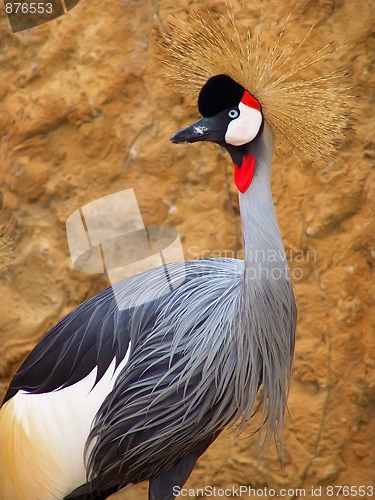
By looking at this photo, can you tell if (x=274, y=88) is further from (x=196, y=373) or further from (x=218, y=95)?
(x=196, y=373)

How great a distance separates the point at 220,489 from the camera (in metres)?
2.11

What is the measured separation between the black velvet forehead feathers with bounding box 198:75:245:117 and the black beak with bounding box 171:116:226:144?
21 mm

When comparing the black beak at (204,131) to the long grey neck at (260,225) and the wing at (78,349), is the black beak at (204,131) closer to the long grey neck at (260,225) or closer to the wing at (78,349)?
the long grey neck at (260,225)

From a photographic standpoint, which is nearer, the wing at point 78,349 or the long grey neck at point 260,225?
the long grey neck at point 260,225

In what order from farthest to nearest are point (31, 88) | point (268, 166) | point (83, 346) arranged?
point (31, 88) < point (83, 346) < point (268, 166)

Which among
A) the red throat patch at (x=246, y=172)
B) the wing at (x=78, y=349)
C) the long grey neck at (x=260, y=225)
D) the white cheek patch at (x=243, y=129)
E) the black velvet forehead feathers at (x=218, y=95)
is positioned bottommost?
→ the wing at (x=78, y=349)

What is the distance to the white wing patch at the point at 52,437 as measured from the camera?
4.52ft

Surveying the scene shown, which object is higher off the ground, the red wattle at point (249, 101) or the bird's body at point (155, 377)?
the red wattle at point (249, 101)

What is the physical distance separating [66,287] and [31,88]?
58 centimetres

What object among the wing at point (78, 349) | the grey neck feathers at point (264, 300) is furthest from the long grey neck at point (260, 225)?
the wing at point (78, 349)

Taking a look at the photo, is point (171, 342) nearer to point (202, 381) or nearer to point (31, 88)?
point (202, 381)

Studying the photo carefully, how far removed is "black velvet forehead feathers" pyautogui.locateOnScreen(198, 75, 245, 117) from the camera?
4.28 ft

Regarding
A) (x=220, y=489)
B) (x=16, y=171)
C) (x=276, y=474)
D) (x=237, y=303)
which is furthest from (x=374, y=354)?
(x=16, y=171)

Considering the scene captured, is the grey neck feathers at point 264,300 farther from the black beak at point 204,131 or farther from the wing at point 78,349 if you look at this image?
the wing at point 78,349
